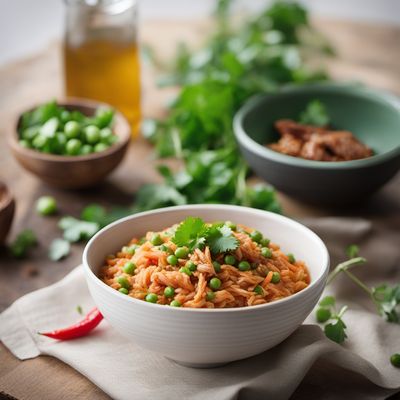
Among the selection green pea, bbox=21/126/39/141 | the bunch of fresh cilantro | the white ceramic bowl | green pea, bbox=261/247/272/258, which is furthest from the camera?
green pea, bbox=21/126/39/141

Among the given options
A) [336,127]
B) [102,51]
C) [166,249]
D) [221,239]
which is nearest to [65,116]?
[102,51]

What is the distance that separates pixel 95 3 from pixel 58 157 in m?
0.98

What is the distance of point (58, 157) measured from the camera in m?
3.69

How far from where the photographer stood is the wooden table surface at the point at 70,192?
2.61 m

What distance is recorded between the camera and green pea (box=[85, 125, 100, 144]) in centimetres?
381

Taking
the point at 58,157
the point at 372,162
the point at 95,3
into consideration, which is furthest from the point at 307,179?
the point at 95,3

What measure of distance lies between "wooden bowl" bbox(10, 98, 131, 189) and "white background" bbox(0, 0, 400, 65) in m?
3.69

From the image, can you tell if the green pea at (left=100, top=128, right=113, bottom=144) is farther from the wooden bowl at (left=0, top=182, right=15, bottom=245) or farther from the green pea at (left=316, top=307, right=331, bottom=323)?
the green pea at (left=316, top=307, right=331, bottom=323)

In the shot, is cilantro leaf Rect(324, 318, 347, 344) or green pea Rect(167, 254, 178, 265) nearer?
green pea Rect(167, 254, 178, 265)

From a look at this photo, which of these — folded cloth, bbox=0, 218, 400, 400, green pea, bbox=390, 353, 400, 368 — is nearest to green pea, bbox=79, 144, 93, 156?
folded cloth, bbox=0, 218, 400, 400

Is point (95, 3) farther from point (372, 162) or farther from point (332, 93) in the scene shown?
point (372, 162)

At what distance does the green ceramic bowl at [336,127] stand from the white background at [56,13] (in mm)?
3264

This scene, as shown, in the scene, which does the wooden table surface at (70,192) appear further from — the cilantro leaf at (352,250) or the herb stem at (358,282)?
the herb stem at (358,282)

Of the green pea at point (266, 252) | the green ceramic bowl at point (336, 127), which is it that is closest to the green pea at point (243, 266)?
the green pea at point (266, 252)
